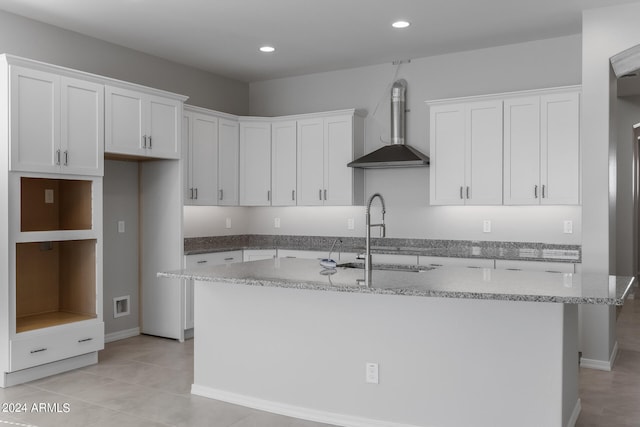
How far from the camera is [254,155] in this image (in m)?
6.39

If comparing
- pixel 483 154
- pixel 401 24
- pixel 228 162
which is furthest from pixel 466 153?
pixel 228 162

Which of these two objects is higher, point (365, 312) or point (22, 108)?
point (22, 108)

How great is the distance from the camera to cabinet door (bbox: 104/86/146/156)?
184 inches

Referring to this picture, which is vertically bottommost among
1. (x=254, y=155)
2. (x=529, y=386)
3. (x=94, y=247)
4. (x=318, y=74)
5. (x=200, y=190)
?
(x=529, y=386)

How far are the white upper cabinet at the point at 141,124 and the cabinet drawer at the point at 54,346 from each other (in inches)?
59.9

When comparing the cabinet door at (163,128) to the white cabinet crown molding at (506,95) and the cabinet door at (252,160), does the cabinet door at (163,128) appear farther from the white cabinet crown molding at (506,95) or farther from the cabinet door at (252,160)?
the white cabinet crown molding at (506,95)

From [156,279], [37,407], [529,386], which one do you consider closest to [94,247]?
[156,279]

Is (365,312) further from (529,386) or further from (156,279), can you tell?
(156,279)

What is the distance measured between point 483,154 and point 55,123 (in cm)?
373

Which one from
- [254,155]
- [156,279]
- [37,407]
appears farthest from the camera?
[254,155]

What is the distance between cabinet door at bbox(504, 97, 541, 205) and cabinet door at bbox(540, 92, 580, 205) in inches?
2.3

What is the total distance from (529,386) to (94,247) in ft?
11.5

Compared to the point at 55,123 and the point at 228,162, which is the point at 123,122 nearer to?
the point at 55,123

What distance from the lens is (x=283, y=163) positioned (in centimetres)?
631
